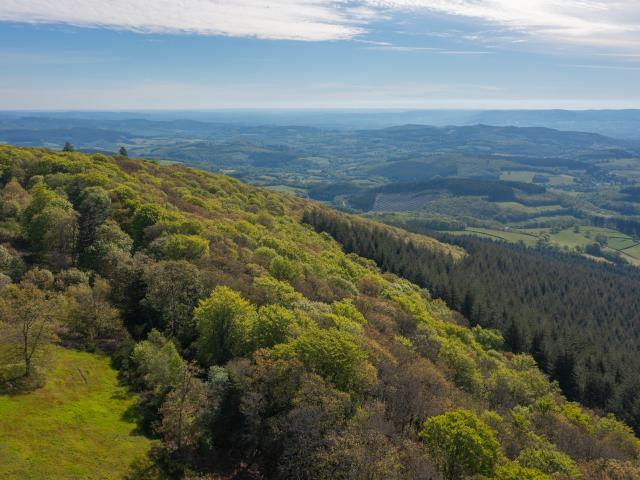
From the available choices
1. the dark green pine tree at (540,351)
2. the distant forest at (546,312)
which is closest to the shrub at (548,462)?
the distant forest at (546,312)

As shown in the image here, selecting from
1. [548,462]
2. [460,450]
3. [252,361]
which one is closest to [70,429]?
[252,361]

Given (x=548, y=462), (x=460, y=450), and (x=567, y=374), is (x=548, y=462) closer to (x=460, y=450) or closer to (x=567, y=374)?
(x=460, y=450)

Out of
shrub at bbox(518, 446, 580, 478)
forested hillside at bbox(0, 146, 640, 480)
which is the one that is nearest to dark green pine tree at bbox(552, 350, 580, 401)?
forested hillside at bbox(0, 146, 640, 480)

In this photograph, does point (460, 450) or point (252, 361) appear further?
point (252, 361)

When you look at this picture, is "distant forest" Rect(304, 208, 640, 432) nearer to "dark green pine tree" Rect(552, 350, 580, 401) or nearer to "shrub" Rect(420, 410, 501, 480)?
"dark green pine tree" Rect(552, 350, 580, 401)

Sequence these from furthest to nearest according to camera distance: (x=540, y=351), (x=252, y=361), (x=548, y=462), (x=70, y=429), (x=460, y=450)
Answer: (x=540, y=351) < (x=252, y=361) < (x=548, y=462) < (x=70, y=429) < (x=460, y=450)

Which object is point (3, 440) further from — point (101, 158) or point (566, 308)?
point (566, 308)
